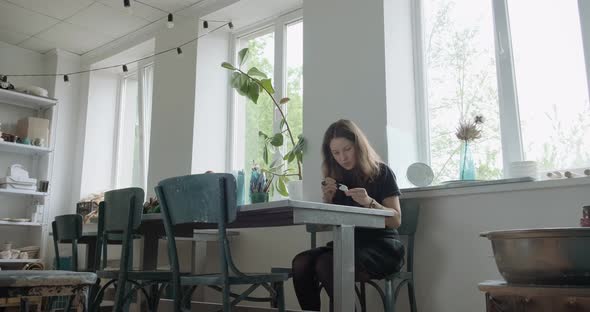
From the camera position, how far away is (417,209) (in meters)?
2.73

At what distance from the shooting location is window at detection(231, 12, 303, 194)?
4.17 metres

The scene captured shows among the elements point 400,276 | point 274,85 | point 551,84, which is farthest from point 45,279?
point 274,85

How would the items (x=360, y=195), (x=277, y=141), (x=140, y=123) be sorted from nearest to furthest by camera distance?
(x=360, y=195) → (x=277, y=141) → (x=140, y=123)

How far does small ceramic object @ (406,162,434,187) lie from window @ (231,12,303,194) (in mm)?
1258

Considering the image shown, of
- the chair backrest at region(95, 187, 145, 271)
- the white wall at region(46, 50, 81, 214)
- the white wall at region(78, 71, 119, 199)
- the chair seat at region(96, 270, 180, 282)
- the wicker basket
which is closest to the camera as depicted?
the chair seat at region(96, 270, 180, 282)

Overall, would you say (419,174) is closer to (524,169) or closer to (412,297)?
(524,169)

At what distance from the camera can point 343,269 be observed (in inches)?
72.4

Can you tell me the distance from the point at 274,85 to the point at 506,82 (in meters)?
1.93

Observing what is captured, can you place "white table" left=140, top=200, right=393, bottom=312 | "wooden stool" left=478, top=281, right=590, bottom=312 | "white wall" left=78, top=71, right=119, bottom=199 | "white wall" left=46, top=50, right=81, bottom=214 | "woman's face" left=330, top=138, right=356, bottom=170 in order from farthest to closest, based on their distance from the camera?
"white wall" left=78, top=71, right=119, bottom=199, "white wall" left=46, top=50, right=81, bottom=214, "woman's face" left=330, top=138, right=356, bottom=170, "white table" left=140, top=200, right=393, bottom=312, "wooden stool" left=478, top=281, right=590, bottom=312

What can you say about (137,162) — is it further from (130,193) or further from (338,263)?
(338,263)

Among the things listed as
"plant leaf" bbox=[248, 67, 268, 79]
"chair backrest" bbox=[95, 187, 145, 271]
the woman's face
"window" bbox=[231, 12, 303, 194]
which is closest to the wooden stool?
the woman's face

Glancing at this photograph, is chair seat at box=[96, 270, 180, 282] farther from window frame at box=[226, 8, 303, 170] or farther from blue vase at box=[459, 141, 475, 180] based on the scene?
window frame at box=[226, 8, 303, 170]

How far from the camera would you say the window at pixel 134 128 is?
5297 millimetres

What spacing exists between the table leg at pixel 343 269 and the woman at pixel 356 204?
0.97 feet
